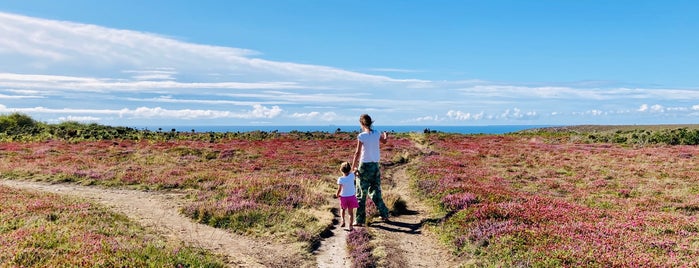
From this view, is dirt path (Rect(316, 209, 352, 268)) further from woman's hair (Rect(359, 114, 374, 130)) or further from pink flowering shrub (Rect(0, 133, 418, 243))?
woman's hair (Rect(359, 114, 374, 130))

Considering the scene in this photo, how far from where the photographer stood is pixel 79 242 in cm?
1024

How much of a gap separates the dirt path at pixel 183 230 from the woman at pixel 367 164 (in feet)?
10.3

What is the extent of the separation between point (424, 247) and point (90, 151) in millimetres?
36830

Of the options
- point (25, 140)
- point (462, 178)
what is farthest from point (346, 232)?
point (25, 140)

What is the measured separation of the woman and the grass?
17.0 ft

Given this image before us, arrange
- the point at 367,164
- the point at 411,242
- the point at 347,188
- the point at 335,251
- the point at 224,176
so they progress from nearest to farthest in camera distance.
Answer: the point at 335,251 → the point at 411,242 → the point at 347,188 → the point at 367,164 → the point at 224,176

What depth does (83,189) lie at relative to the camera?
21219mm

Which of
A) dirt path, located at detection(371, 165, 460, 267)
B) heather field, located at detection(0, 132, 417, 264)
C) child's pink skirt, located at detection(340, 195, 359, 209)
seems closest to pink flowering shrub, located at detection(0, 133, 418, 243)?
heather field, located at detection(0, 132, 417, 264)

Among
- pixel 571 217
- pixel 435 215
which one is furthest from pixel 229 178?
pixel 571 217

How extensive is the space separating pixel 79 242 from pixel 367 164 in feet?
26.4

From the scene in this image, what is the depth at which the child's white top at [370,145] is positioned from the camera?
43.7 ft

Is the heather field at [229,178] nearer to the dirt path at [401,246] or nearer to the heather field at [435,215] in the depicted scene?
the heather field at [435,215]

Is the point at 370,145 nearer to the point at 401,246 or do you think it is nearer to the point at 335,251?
the point at 401,246

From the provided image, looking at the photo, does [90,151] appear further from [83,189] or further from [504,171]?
[504,171]
